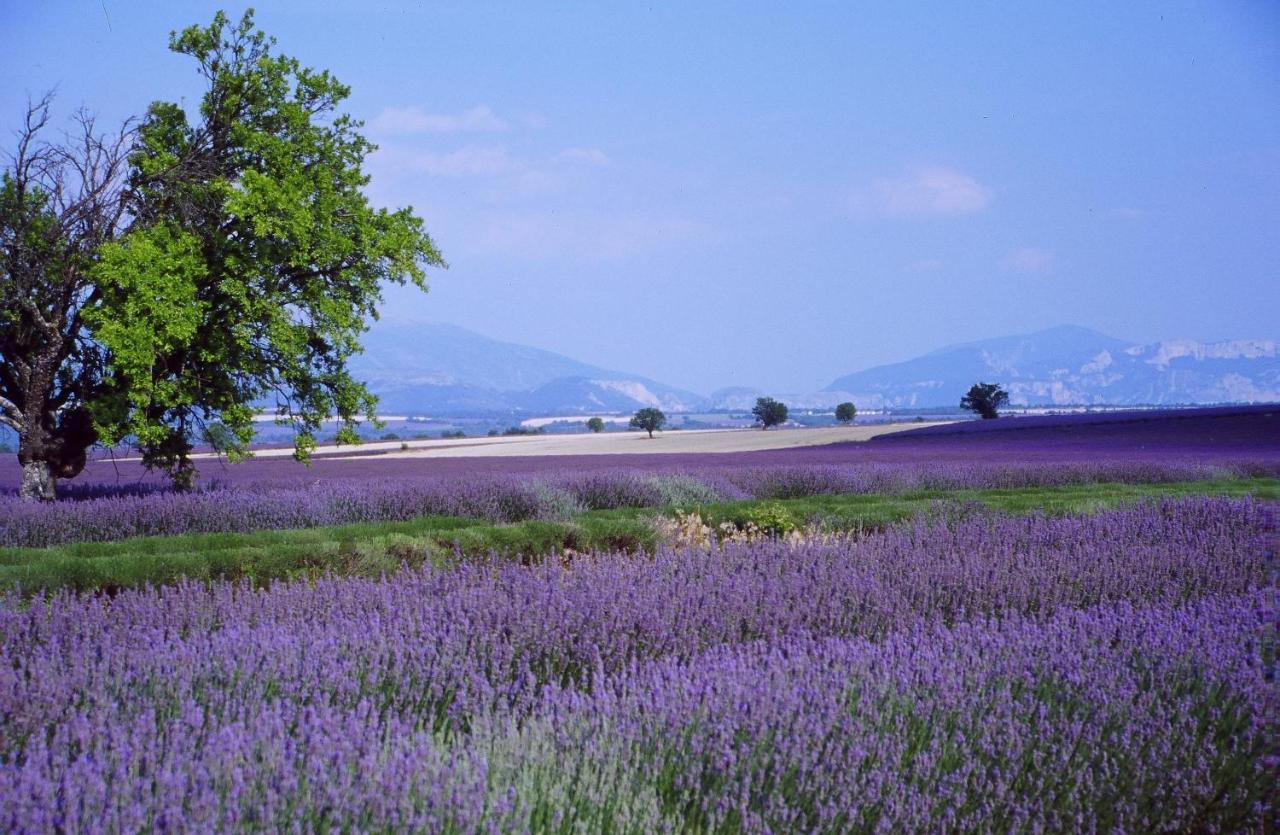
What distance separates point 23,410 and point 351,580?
→ 758cm

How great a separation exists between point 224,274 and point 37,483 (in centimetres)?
315

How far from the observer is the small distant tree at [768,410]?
56125 millimetres

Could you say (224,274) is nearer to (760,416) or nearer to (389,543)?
(389,543)

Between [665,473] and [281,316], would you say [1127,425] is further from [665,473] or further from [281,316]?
[281,316]

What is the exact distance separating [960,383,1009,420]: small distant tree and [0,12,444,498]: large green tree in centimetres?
4120

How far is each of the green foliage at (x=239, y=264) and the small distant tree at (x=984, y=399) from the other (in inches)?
1620

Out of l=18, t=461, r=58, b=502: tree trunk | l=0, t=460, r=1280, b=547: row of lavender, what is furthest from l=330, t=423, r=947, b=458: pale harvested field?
l=18, t=461, r=58, b=502: tree trunk

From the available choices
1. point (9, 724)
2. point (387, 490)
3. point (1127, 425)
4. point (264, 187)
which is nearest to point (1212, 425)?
point (1127, 425)

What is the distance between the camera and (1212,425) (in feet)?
82.0

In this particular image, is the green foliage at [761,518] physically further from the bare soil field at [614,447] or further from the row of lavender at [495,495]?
the bare soil field at [614,447]

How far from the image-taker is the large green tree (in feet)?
32.3

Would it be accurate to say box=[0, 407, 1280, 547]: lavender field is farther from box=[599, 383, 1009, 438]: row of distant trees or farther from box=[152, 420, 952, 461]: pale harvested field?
box=[599, 383, 1009, 438]: row of distant trees

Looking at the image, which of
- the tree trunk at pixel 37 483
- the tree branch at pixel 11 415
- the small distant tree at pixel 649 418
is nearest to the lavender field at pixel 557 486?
the tree trunk at pixel 37 483

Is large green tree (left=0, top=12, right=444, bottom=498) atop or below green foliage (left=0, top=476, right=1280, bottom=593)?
atop
